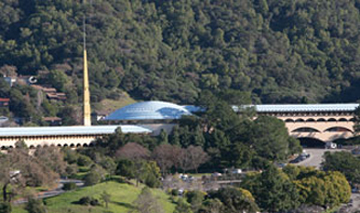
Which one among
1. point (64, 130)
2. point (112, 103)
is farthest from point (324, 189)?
point (112, 103)

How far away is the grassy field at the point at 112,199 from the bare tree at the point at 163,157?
1350 centimetres

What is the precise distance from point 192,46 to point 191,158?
77.2 m

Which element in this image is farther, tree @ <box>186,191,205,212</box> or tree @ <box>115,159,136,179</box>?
tree @ <box>115,159,136,179</box>

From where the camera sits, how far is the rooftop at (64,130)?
98.5 metres

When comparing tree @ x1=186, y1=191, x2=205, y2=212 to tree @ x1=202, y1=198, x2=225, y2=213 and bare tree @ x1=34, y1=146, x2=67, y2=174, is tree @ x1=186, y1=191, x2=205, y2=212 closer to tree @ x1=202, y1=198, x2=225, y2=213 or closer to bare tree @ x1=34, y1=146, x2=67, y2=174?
tree @ x1=202, y1=198, x2=225, y2=213

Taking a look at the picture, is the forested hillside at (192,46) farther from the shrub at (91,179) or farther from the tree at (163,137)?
the shrub at (91,179)

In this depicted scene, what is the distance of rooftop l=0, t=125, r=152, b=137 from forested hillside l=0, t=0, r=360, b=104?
128 feet

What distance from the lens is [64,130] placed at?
335ft

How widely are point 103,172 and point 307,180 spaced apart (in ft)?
52.6

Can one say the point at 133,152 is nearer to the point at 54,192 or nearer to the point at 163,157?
the point at 163,157

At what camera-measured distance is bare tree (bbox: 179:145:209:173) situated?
96688mm

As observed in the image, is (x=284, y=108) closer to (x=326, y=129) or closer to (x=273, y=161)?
(x=326, y=129)

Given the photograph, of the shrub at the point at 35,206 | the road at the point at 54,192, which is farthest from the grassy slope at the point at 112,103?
the shrub at the point at 35,206

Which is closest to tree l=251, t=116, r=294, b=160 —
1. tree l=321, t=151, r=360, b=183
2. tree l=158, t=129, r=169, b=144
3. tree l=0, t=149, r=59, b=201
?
tree l=321, t=151, r=360, b=183
